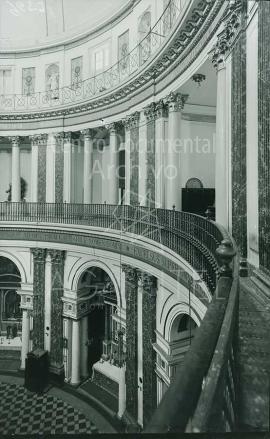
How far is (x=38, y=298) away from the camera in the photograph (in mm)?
15297

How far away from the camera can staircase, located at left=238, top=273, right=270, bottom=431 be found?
220 cm

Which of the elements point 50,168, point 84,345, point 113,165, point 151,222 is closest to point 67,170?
point 50,168

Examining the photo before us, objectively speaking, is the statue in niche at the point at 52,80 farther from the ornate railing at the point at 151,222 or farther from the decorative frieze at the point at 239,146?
the decorative frieze at the point at 239,146

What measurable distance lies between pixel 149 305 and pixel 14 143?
420 inches

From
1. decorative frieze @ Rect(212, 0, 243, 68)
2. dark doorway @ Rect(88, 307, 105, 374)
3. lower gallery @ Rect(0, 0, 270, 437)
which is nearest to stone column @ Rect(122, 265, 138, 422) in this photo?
lower gallery @ Rect(0, 0, 270, 437)

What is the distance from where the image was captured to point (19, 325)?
57.5 ft

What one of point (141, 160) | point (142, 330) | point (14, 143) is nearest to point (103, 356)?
point (142, 330)

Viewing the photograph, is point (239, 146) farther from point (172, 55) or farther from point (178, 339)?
point (178, 339)

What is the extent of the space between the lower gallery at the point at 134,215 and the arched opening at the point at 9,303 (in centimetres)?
7

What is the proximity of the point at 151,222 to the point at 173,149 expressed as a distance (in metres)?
2.33

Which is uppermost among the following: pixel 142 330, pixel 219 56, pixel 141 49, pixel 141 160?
pixel 141 49

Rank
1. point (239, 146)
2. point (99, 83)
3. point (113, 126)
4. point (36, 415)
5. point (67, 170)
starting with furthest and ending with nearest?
point (67, 170), point (99, 83), point (113, 126), point (36, 415), point (239, 146)

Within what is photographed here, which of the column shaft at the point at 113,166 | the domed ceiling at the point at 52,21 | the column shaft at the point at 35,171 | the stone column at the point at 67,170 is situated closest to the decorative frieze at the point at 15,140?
the column shaft at the point at 35,171

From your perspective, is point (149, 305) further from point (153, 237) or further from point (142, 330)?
point (153, 237)
